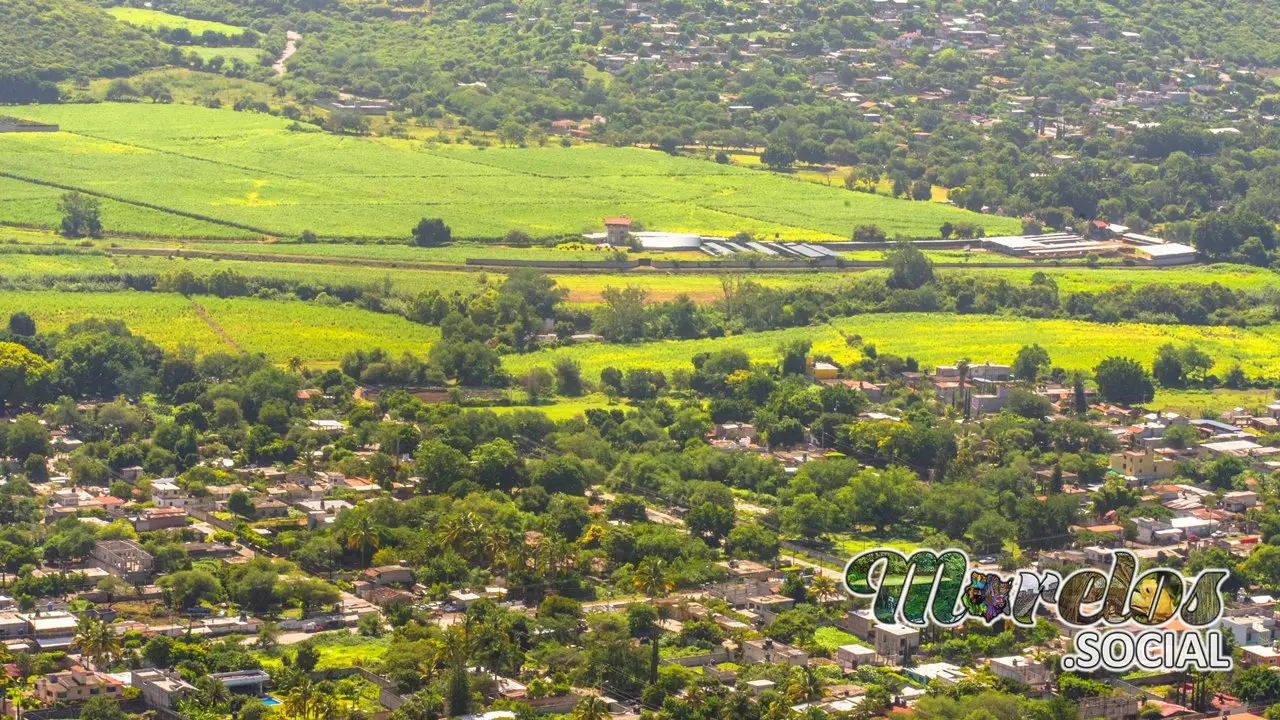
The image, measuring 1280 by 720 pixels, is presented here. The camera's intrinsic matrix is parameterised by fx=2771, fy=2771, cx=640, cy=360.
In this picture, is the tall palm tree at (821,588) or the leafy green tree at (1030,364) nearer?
the tall palm tree at (821,588)

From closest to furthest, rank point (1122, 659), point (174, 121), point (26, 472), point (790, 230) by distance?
point (1122, 659)
point (26, 472)
point (790, 230)
point (174, 121)

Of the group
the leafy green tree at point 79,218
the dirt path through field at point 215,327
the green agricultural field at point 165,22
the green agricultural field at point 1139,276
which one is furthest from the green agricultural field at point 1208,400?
the green agricultural field at point 165,22

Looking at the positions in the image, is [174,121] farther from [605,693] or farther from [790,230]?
[605,693]

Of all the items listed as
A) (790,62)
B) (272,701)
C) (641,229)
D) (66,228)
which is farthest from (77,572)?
(790,62)

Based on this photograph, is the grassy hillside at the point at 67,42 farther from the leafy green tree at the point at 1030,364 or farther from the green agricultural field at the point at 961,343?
the leafy green tree at the point at 1030,364

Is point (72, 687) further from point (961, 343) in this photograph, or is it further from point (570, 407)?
point (961, 343)

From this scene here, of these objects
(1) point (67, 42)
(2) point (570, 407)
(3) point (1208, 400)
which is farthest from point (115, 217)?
(3) point (1208, 400)
